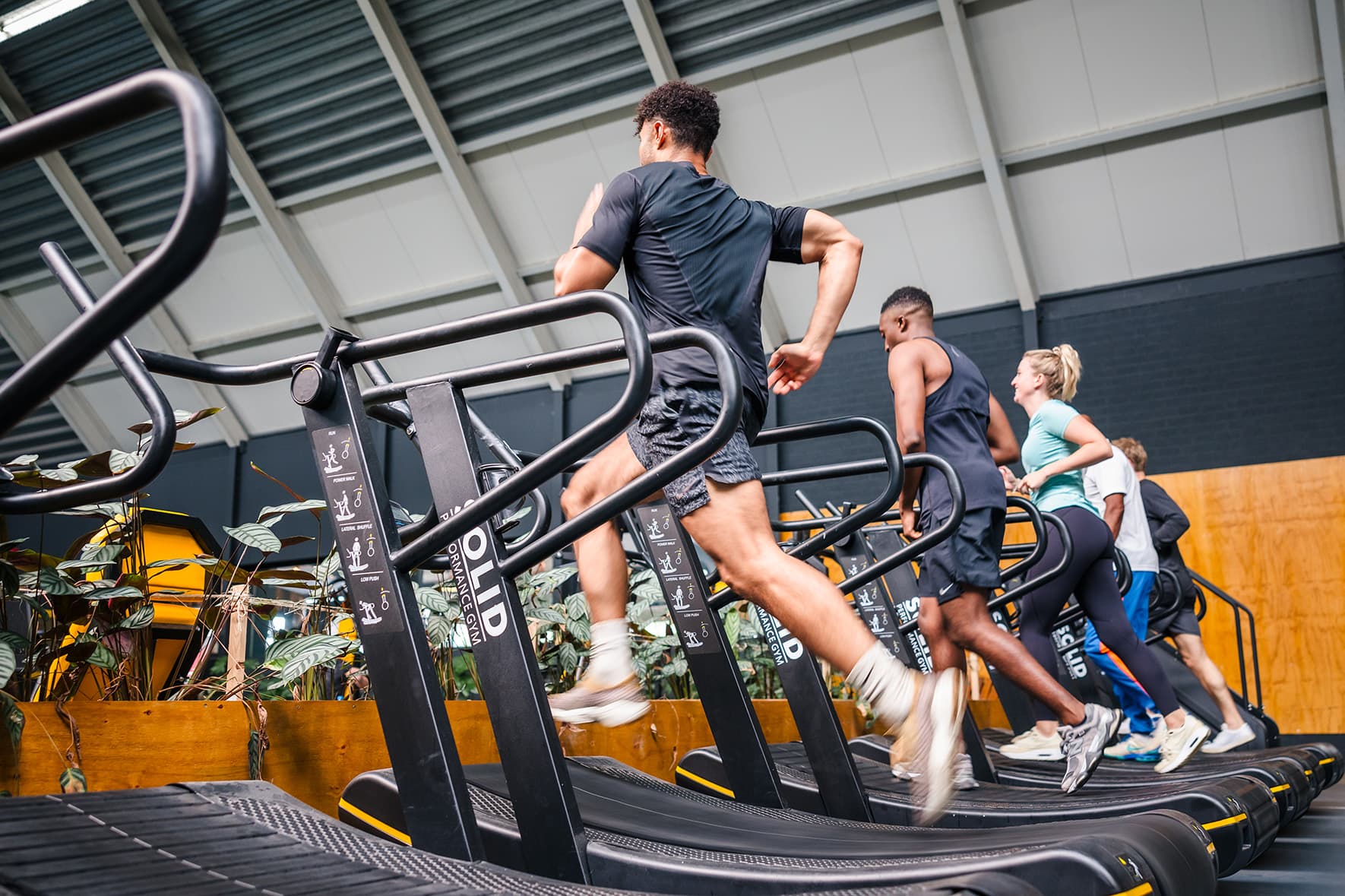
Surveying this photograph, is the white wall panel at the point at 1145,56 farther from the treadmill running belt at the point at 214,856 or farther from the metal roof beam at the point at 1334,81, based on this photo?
the treadmill running belt at the point at 214,856

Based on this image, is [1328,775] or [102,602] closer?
[102,602]

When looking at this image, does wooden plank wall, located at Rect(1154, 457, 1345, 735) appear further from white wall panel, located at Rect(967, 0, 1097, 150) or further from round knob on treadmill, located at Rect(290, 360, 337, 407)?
round knob on treadmill, located at Rect(290, 360, 337, 407)

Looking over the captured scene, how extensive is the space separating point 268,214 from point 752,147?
4.56 m

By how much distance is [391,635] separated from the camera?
1.41 m

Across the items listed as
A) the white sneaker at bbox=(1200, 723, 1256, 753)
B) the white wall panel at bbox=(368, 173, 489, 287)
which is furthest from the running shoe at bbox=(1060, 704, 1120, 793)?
the white wall panel at bbox=(368, 173, 489, 287)

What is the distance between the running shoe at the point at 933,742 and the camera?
1401 mm

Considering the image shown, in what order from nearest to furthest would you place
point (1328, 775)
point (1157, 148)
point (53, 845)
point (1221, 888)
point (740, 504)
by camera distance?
point (53, 845) → point (740, 504) → point (1221, 888) → point (1328, 775) → point (1157, 148)

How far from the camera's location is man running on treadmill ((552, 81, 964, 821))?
144cm

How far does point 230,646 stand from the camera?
211 centimetres

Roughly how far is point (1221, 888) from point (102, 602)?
242cm

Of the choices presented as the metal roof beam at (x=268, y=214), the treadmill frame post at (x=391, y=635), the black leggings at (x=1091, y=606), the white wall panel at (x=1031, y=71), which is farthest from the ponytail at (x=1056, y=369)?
the metal roof beam at (x=268, y=214)

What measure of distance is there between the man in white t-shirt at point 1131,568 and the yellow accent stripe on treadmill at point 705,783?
2.00 m

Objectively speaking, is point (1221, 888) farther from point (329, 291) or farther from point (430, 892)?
point (329, 291)

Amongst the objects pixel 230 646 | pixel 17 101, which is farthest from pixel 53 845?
Answer: pixel 17 101
